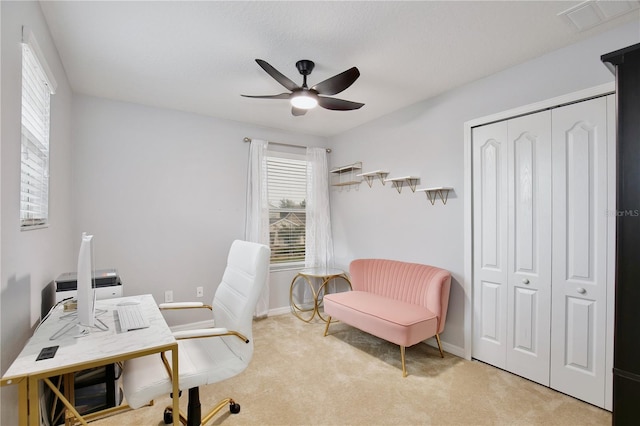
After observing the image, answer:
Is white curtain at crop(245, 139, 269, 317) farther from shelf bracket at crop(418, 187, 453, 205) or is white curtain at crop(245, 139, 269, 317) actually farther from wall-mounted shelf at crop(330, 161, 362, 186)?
shelf bracket at crop(418, 187, 453, 205)

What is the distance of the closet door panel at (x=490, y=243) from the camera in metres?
2.63

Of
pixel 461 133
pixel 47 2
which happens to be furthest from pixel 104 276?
pixel 461 133

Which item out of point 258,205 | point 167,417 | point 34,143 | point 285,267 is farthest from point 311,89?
point 285,267

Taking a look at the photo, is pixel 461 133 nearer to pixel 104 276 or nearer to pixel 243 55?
pixel 243 55

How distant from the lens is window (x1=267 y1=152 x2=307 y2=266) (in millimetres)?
4215

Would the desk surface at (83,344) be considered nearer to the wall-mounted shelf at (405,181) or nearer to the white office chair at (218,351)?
the white office chair at (218,351)

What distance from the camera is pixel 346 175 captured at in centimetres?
441

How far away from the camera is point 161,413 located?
2068mm

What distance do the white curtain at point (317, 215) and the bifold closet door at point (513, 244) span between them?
2.10 meters

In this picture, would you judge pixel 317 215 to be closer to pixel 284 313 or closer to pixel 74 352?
pixel 284 313

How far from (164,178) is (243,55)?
1791mm

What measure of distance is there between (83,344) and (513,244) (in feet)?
9.43

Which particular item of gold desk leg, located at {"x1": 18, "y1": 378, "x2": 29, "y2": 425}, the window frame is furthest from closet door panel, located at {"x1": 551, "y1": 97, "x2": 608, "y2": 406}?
gold desk leg, located at {"x1": 18, "y1": 378, "x2": 29, "y2": 425}

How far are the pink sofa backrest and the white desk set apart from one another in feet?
7.34
